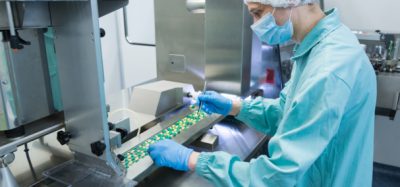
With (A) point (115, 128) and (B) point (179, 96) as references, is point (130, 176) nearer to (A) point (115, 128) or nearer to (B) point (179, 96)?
(A) point (115, 128)

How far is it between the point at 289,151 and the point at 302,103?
0.12 m

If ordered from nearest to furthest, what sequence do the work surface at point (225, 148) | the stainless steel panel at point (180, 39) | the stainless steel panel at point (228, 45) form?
the work surface at point (225, 148) → the stainless steel panel at point (228, 45) → the stainless steel panel at point (180, 39)

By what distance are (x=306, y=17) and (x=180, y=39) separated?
0.93 m

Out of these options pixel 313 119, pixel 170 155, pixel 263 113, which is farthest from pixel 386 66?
pixel 170 155

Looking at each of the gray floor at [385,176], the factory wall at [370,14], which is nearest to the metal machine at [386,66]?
the factory wall at [370,14]

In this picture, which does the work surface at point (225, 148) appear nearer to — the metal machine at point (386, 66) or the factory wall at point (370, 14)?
the metal machine at point (386, 66)

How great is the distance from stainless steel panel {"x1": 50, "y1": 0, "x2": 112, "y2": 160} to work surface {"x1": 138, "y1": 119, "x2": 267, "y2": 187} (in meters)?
0.30

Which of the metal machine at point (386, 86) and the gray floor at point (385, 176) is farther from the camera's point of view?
the gray floor at point (385, 176)

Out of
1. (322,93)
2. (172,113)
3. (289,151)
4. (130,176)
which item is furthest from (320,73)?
(172,113)

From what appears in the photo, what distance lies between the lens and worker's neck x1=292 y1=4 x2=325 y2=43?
93 centimetres

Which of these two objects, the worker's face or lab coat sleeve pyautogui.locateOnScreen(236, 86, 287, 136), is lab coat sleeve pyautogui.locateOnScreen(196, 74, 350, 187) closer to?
the worker's face

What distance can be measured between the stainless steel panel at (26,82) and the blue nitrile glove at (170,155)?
0.37 meters

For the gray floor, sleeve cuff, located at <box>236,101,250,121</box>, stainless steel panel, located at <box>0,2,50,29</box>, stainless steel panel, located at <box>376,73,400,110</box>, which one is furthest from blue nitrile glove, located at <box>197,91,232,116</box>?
the gray floor

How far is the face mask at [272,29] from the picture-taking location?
3.15 ft
